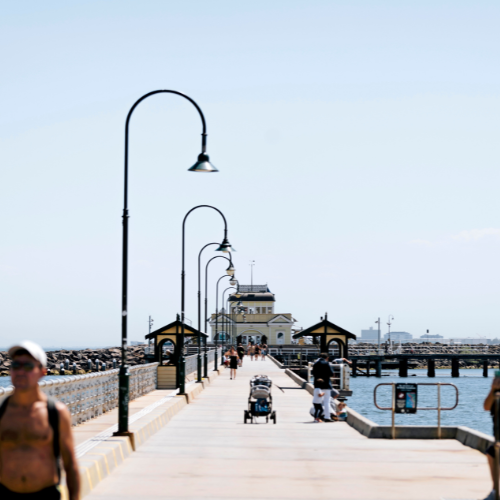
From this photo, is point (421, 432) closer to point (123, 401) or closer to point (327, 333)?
point (123, 401)

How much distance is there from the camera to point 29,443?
5.38 meters

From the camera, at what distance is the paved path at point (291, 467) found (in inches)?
412

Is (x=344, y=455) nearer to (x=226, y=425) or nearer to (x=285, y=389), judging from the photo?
(x=226, y=425)

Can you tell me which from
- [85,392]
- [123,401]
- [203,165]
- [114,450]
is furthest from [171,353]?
[114,450]

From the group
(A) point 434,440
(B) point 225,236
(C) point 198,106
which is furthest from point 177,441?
(B) point 225,236

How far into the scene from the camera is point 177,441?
651 inches

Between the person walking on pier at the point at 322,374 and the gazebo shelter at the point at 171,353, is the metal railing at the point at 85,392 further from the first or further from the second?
the gazebo shelter at the point at 171,353

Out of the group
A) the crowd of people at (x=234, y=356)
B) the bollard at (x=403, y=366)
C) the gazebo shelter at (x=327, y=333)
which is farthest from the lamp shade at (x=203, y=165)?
the bollard at (x=403, y=366)

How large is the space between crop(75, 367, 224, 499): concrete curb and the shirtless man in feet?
13.1

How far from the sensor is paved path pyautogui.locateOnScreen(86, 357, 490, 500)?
1046 centimetres

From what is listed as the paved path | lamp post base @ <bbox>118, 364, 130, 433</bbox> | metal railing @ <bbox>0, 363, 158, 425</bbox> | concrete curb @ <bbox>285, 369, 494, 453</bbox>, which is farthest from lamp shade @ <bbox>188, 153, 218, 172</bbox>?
concrete curb @ <bbox>285, 369, 494, 453</bbox>

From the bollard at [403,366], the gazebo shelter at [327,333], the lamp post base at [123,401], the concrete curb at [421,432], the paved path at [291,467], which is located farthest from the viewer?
the bollard at [403,366]

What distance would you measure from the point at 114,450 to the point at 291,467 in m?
2.77

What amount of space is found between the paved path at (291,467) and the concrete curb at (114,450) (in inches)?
5.3
